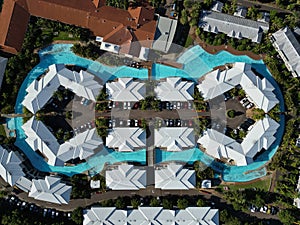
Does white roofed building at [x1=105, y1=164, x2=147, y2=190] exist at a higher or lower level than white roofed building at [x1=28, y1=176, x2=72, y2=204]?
higher

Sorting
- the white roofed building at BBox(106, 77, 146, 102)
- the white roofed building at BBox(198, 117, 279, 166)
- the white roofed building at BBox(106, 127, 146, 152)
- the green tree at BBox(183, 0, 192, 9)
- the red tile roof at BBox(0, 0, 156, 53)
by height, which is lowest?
A: the white roofed building at BBox(106, 127, 146, 152)

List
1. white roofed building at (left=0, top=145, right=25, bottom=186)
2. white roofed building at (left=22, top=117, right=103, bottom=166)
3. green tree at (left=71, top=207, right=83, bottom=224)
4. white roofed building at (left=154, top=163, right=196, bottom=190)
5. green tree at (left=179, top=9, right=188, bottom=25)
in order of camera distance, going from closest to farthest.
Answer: white roofed building at (left=0, top=145, right=25, bottom=186), green tree at (left=71, top=207, right=83, bottom=224), white roofed building at (left=22, top=117, right=103, bottom=166), white roofed building at (left=154, top=163, right=196, bottom=190), green tree at (left=179, top=9, right=188, bottom=25)

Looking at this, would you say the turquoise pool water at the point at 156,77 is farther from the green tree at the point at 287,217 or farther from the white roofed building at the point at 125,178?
the green tree at the point at 287,217

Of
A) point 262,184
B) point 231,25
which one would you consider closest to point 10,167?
point 262,184

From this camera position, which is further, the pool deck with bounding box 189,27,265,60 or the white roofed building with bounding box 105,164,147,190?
the pool deck with bounding box 189,27,265,60

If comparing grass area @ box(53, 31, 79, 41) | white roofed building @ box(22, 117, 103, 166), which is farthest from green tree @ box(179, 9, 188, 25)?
white roofed building @ box(22, 117, 103, 166)

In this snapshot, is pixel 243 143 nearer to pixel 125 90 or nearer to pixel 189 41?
pixel 189 41

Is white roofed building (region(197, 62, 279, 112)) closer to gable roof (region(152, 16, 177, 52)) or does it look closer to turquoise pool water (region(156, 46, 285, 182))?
turquoise pool water (region(156, 46, 285, 182))
